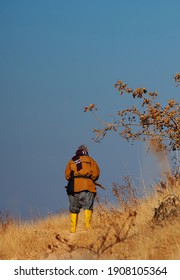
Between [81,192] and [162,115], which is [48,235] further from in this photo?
[162,115]

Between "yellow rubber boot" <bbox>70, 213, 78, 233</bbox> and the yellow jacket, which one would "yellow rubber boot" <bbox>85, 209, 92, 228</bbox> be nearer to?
"yellow rubber boot" <bbox>70, 213, 78, 233</bbox>

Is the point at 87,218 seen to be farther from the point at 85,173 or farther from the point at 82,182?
the point at 85,173

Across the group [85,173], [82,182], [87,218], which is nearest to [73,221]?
[87,218]

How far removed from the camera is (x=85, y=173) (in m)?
16.4

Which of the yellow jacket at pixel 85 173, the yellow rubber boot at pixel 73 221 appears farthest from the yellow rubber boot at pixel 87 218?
the yellow jacket at pixel 85 173

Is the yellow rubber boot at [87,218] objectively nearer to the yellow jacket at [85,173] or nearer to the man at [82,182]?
the man at [82,182]

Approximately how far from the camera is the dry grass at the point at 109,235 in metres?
11.2

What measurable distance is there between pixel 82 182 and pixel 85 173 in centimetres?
22

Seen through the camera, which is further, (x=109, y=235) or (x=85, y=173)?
(x=85, y=173)

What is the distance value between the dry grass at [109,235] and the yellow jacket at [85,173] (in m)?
0.82

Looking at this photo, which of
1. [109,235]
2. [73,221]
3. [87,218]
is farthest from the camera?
[73,221]

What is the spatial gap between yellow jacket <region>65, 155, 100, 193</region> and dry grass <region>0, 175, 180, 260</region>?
32.3 inches
